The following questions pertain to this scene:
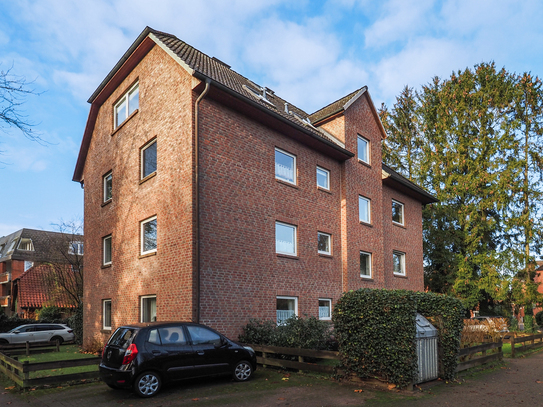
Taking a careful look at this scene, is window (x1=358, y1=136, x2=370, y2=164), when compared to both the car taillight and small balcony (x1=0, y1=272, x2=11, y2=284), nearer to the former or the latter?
the car taillight

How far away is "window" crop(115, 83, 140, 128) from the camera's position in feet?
58.7

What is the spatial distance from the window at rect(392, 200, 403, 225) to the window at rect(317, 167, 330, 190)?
20.5 feet

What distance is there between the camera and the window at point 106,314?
60.1 ft

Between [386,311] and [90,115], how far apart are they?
1684 cm

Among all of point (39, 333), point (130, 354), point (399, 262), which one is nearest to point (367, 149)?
point (399, 262)

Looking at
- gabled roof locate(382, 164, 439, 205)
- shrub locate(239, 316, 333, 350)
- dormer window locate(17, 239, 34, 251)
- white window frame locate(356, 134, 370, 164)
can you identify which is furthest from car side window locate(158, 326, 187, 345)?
dormer window locate(17, 239, 34, 251)

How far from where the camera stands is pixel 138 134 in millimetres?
16953

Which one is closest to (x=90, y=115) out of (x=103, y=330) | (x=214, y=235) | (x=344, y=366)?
(x=103, y=330)

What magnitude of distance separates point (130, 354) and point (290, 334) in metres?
5.39

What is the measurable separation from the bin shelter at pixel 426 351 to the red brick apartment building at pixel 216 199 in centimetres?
586

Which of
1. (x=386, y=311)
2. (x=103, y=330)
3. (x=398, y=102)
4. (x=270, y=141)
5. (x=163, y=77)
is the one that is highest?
(x=398, y=102)

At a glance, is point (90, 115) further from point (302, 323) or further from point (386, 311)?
point (386, 311)

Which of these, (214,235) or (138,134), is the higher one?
(138,134)

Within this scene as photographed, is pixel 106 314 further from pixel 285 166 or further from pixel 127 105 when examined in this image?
pixel 285 166
